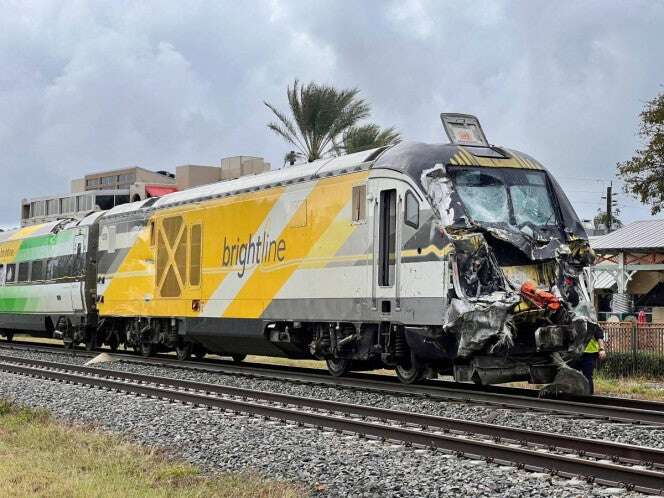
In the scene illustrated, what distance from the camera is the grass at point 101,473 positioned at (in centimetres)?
798

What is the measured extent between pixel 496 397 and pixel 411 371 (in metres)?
1.98

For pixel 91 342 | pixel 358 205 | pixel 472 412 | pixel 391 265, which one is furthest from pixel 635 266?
pixel 472 412

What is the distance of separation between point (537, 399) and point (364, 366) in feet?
13.8

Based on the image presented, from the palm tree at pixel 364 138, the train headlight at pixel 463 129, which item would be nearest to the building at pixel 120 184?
the palm tree at pixel 364 138

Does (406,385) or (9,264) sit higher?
(9,264)

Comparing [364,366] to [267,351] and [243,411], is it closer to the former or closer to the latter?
[267,351]

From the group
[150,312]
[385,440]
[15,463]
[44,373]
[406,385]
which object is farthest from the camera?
[150,312]

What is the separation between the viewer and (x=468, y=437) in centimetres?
1033

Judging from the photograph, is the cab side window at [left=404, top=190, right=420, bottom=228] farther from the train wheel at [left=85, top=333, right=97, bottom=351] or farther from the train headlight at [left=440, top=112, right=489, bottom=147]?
the train wheel at [left=85, top=333, right=97, bottom=351]

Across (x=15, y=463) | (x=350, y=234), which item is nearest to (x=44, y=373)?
(x=350, y=234)

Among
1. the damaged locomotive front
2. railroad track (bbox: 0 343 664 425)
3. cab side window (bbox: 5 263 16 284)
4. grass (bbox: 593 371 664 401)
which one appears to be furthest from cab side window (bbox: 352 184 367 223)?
cab side window (bbox: 5 263 16 284)

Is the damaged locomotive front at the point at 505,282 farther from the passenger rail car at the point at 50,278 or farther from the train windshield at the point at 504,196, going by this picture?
the passenger rail car at the point at 50,278

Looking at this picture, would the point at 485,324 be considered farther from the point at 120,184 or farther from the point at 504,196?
the point at 120,184

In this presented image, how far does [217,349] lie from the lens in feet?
67.4
